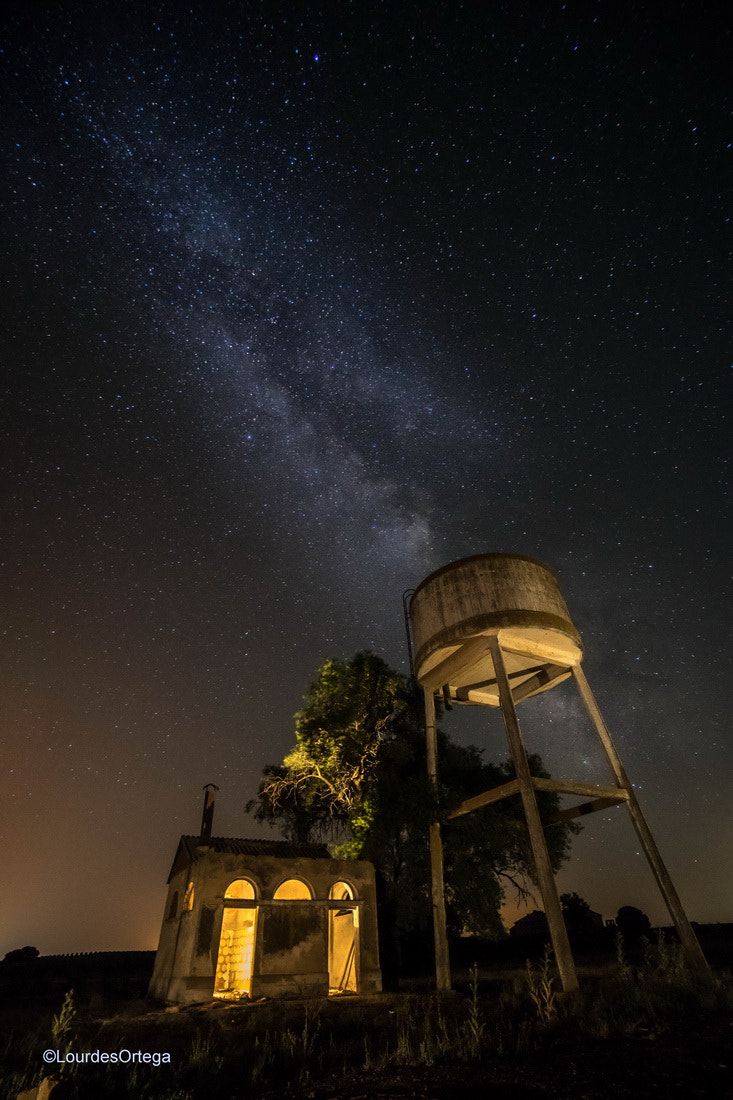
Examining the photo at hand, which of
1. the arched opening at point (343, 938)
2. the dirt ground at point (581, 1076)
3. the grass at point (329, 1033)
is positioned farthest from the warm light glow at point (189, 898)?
the dirt ground at point (581, 1076)

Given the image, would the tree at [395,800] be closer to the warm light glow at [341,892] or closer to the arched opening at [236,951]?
the warm light glow at [341,892]

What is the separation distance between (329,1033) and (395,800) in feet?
21.1

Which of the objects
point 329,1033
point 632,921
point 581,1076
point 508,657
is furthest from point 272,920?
point 632,921

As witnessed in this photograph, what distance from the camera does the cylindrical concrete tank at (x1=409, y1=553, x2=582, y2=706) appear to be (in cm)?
1246

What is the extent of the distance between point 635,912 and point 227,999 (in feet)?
96.7

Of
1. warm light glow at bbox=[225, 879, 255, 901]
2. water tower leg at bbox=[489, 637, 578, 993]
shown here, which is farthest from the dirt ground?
warm light glow at bbox=[225, 879, 255, 901]

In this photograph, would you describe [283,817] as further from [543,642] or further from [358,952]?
[543,642]

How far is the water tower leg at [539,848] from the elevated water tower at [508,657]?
1.0 inches

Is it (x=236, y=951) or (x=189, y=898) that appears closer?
(x=189, y=898)

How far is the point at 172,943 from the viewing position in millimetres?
14594

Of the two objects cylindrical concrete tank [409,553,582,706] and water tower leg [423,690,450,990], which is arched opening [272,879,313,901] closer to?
water tower leg [423,690,450,990]

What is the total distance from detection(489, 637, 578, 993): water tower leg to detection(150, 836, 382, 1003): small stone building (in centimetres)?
688

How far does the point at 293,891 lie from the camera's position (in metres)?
15.1

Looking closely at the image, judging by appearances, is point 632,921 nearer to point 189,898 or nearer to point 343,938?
point 343,938
